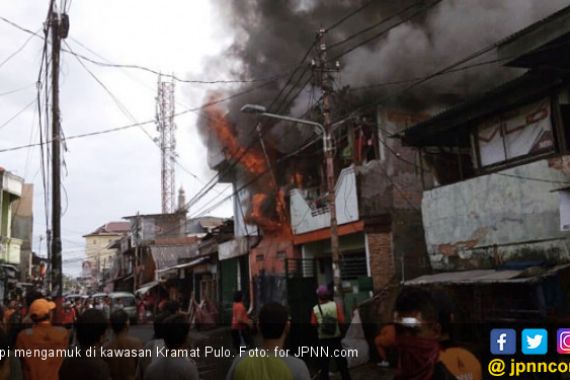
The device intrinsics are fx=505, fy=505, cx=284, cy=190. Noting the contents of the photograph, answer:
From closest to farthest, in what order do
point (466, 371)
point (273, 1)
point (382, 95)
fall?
1. point (466, 371)
2. point (382, 95)
3. point (273, 1)

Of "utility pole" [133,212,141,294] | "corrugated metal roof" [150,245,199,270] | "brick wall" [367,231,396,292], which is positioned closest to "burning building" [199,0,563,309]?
"brick wall" [367,231,396,292]

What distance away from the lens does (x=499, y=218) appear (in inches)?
413

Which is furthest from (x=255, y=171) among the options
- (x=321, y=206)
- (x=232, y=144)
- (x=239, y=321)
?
(x=239, y=321)

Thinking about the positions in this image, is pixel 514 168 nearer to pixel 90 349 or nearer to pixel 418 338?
pixel 418 338

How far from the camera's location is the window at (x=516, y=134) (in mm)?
9875

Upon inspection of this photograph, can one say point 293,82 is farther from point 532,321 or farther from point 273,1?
point 532,321

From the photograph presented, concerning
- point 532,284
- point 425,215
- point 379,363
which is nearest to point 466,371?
point 532,284

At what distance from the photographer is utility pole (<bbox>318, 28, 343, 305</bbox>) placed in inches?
426

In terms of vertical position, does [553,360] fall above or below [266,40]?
below

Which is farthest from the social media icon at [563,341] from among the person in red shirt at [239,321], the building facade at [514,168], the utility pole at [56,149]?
the utility pole at [56,149]

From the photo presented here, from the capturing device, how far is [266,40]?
17906 mm

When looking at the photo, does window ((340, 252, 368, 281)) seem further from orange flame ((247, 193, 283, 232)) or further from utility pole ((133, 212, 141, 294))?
utility pole ((133, 212, 141, 294))

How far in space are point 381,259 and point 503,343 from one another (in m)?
8.10

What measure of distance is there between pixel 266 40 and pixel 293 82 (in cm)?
175
